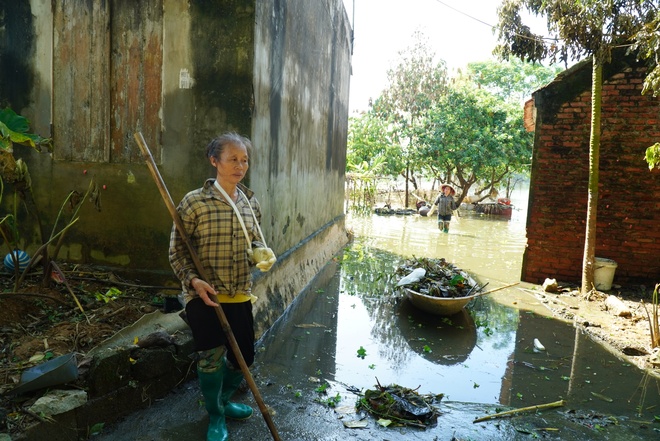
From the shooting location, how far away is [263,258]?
312cm

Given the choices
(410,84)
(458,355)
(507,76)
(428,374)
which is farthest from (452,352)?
(507,76)

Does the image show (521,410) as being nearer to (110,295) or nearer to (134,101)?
(110,295)

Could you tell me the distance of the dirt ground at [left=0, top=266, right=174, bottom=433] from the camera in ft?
10.4

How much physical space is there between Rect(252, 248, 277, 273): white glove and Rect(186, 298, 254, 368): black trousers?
0.37m

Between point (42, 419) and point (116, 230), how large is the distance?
2.75m

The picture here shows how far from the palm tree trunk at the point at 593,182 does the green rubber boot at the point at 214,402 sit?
22.4 ft

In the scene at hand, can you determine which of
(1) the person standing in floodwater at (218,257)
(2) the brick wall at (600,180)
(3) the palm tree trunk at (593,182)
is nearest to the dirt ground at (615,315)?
(3) the palm tree trunk at (593,182)

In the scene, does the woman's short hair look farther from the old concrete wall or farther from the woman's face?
the old concrete wall

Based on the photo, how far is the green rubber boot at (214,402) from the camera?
314 cm

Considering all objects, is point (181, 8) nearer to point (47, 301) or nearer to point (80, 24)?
point (80, 24)

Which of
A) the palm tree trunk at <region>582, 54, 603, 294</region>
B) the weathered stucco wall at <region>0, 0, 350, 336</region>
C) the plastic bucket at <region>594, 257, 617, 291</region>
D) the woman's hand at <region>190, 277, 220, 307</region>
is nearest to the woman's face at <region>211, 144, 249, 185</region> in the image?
the woman's hand at <region>190, 277, 220, 307</region>

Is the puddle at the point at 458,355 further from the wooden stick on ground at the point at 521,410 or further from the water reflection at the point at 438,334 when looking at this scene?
the wooden stick on ground at the point at 521,410

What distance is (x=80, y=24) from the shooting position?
4.96 m

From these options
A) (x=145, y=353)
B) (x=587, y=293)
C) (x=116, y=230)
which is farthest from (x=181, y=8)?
(x=587, y=293)
